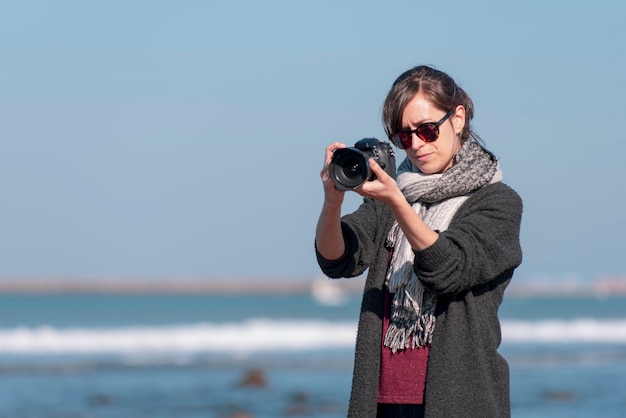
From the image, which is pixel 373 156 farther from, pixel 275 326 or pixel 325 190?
pixel 275 326

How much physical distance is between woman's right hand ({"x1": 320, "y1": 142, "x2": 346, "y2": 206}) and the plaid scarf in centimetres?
18

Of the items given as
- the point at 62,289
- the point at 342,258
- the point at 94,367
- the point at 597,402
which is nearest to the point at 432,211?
the point at 342,258

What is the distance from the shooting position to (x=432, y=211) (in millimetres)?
2539

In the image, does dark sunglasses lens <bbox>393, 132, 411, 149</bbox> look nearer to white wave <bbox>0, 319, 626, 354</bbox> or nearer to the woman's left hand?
the woman's left hand

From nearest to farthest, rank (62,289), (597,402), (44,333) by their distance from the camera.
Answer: (597,402)
(44,333)
(62,289)

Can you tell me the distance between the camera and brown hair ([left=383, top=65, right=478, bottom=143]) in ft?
8.43

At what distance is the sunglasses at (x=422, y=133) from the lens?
254cm

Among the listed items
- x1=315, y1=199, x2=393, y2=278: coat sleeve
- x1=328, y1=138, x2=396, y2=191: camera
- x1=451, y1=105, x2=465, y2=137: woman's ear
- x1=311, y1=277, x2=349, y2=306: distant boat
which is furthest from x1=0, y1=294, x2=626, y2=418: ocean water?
x1=311, y1=277, x2=349, y2=306: distant boat

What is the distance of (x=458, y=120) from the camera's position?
2615 mm

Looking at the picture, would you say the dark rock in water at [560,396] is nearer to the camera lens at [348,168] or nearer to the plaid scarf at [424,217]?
the plaid scarf at [424,217]

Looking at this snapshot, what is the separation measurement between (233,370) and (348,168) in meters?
12.2

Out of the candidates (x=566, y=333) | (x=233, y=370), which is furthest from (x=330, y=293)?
(x=233, y=370)

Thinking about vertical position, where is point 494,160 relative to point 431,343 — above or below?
above

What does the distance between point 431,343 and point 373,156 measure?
1.52ft
